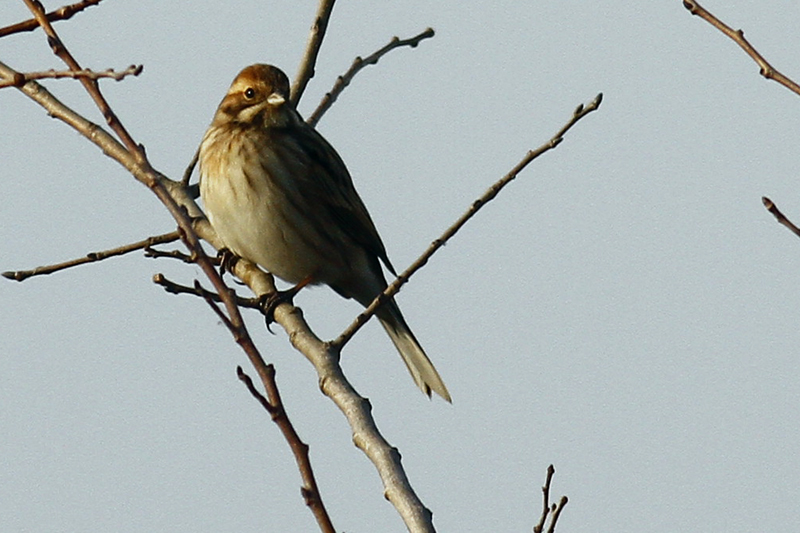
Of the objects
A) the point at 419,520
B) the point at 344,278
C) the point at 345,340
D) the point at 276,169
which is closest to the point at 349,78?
the point at 276,169

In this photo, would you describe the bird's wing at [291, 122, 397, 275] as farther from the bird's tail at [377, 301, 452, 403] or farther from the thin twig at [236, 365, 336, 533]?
the thin twig at [236, 365, 336, 533]

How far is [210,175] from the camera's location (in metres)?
7.56

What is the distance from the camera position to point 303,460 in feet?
9.23

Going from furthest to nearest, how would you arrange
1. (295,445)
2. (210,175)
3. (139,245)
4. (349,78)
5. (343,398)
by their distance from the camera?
(210,175)
(349,78)
(139,245)
(343,398)
(295,445)

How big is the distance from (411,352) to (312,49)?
187 cm

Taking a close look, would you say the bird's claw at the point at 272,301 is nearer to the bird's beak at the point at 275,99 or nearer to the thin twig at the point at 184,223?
the bird's beak at the point at 275,99

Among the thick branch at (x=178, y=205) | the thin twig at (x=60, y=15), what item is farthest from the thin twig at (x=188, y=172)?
the thin twig at (x=60, y=15)

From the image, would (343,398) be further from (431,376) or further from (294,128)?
(294,128)

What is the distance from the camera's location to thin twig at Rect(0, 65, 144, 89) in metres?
3.18

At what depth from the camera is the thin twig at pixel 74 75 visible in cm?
318

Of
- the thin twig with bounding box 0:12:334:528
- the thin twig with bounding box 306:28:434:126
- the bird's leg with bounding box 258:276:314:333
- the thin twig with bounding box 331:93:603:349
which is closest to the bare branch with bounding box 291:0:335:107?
the thin twig with bounding box 306:28:434:126

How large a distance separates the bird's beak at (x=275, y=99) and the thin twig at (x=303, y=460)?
484 cm

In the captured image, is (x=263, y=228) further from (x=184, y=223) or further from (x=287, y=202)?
(x=184, y=223)

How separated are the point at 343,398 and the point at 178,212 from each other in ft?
5.24
